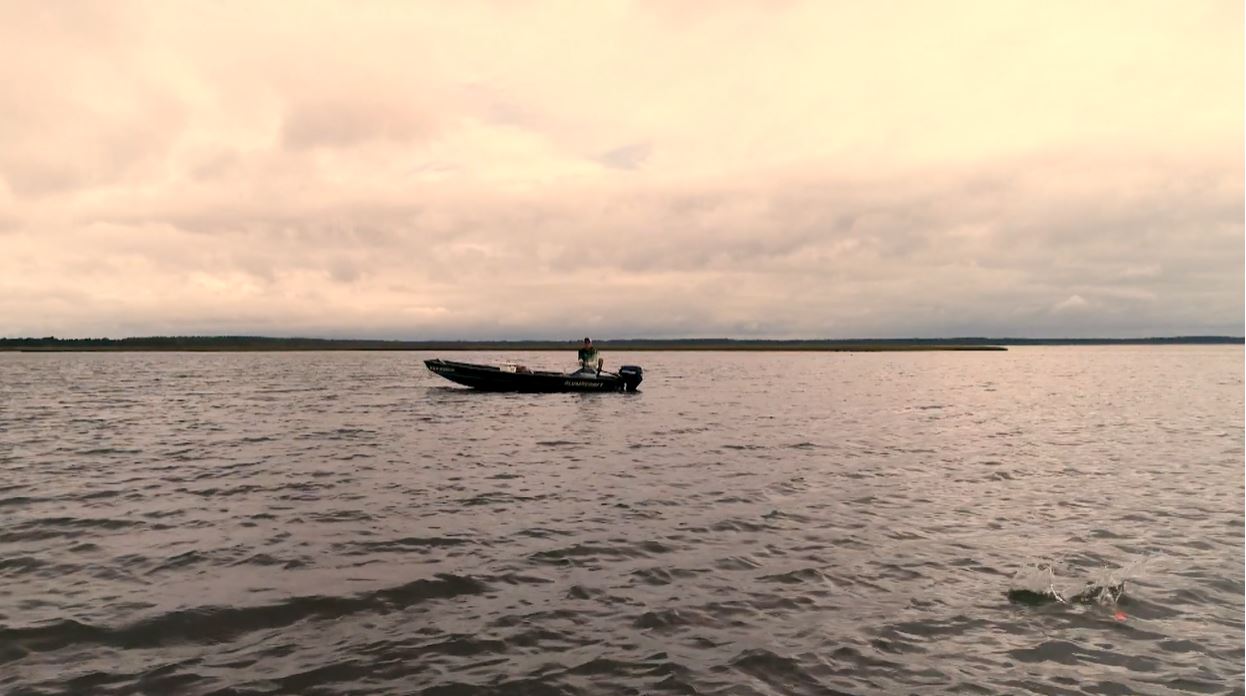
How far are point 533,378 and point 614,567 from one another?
34715mm

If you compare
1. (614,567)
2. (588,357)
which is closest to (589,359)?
(588,357)

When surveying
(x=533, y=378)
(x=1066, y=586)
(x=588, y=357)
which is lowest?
(x=1066, y=586)

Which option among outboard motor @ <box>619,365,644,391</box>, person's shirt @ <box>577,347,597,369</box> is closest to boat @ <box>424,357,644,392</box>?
outboard motor @ <box>619,365,644,391</box>

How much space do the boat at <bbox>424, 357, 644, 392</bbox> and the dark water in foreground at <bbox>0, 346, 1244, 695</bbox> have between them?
2058 cm

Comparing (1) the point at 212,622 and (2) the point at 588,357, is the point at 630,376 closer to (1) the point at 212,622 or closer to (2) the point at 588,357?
(2) the point at 588,357

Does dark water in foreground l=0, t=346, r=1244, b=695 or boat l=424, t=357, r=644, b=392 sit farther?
boat l=424, t=357, r=644, b=392

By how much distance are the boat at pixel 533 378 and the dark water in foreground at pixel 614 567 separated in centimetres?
2058

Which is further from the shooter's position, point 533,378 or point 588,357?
point 588,357

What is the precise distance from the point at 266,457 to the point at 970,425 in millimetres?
27840

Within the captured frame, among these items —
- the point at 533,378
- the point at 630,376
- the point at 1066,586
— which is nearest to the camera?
the point at 1066,586

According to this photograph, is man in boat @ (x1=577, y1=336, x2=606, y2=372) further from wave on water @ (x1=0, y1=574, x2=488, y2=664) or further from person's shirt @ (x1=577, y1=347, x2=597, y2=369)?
wave on water @ (x1=0, y1=574, x2=488, y2=664)

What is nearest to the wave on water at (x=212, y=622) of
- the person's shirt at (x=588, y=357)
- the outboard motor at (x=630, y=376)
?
the person's shirt at (x=588, y=357)

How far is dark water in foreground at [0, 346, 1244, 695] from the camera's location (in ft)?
23.5

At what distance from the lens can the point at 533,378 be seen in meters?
44.6
